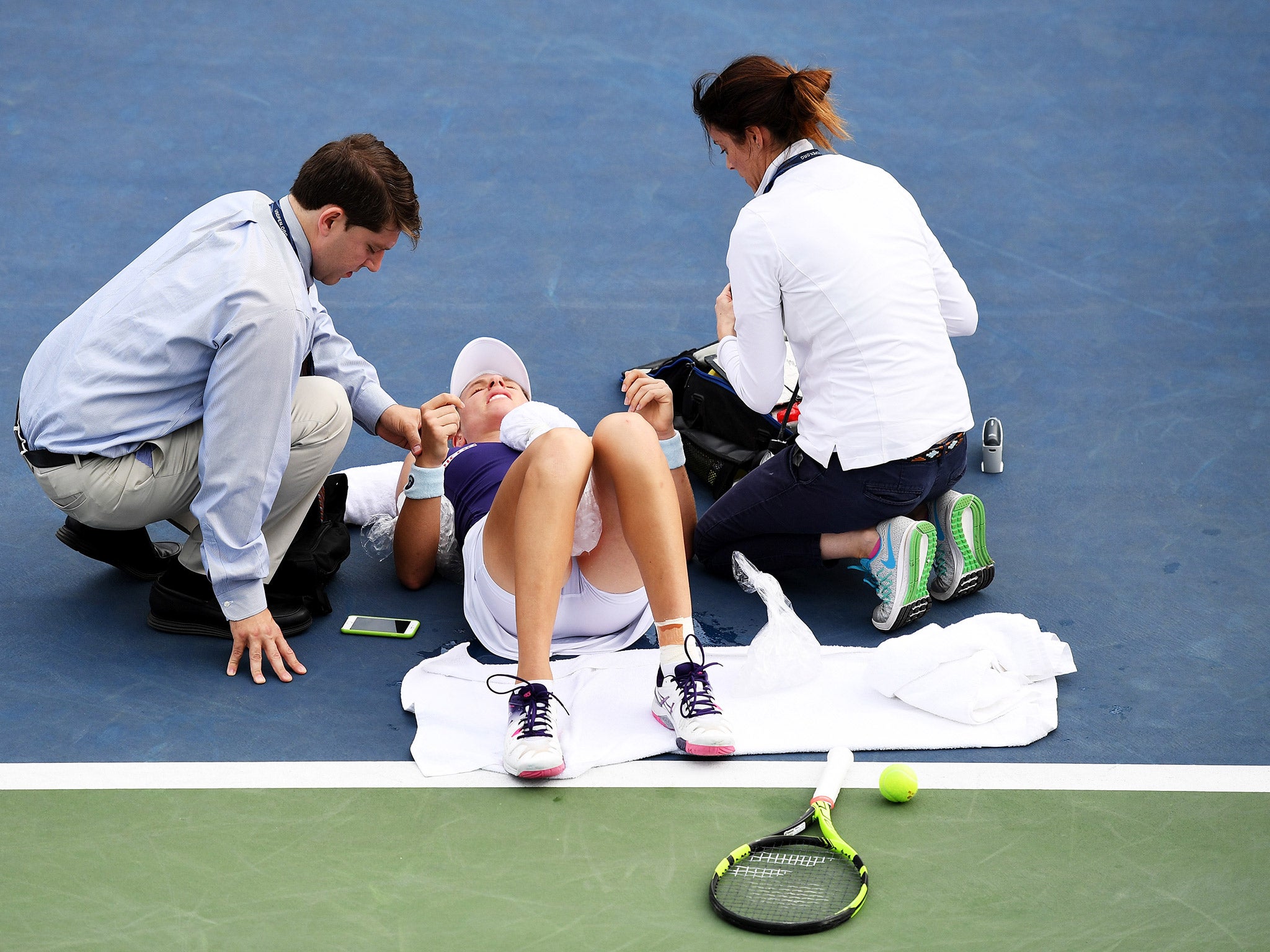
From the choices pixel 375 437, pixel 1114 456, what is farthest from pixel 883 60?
pixel 375 437

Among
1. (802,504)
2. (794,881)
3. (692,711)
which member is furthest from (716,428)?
(794,881)

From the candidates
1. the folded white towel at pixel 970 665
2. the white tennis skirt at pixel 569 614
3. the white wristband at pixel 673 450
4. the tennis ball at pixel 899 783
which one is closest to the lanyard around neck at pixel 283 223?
the white tennis skirt at pixel 569 614

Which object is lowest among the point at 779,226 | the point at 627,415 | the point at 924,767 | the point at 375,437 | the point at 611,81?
the point at 924,767

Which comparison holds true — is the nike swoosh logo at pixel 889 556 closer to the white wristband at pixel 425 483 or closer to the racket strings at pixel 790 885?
the racket strings at pixel 790 885

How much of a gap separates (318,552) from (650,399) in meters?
1.11

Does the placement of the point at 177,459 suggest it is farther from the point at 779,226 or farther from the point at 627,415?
the point at 779,226

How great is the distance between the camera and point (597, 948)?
→ 2627 millimetres

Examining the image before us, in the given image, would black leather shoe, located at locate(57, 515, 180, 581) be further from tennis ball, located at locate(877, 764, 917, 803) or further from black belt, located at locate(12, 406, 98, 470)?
tennis ball, located at locate(877, 764, 917, 803)

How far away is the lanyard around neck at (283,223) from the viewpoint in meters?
3.48

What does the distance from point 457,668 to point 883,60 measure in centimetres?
549

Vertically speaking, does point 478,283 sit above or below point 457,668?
above

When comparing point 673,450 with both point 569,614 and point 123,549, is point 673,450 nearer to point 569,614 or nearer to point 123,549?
point 569,614

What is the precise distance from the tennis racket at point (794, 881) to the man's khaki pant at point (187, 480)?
1.61 metres

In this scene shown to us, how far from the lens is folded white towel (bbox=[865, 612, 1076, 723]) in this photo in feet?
11.1
